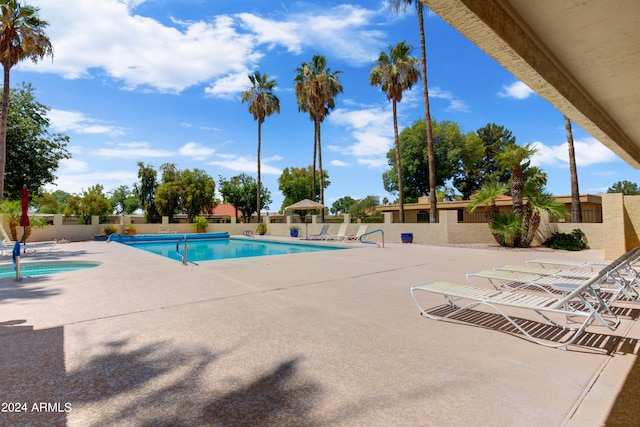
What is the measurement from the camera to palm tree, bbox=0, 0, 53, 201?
1316cm

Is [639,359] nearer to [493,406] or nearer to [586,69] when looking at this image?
[493,406]

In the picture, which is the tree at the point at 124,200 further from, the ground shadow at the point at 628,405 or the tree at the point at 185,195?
the ground shadow at the point at 628,405

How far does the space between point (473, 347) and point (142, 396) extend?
3.12m

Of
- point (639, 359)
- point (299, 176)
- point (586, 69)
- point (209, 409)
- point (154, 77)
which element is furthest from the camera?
point (299, 176)

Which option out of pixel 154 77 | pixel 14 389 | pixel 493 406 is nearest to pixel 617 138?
pixel 493 406

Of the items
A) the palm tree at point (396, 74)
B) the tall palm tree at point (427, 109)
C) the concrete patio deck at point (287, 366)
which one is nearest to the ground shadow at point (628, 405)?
the concrete patio deck at point (287, 366)

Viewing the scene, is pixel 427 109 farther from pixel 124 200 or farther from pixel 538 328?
Result: pixel 124 200

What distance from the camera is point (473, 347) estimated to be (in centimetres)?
338

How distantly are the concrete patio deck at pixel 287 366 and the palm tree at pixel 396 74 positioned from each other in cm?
1940

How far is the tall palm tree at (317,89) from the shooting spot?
27.4m

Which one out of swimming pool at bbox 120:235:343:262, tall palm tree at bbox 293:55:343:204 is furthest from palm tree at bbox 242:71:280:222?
swimming pool at bbox 120:235:343:262

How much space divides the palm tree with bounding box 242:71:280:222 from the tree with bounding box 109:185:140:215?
46236mm

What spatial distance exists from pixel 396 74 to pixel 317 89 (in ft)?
24.3

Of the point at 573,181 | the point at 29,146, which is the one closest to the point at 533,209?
the point at 573,181
